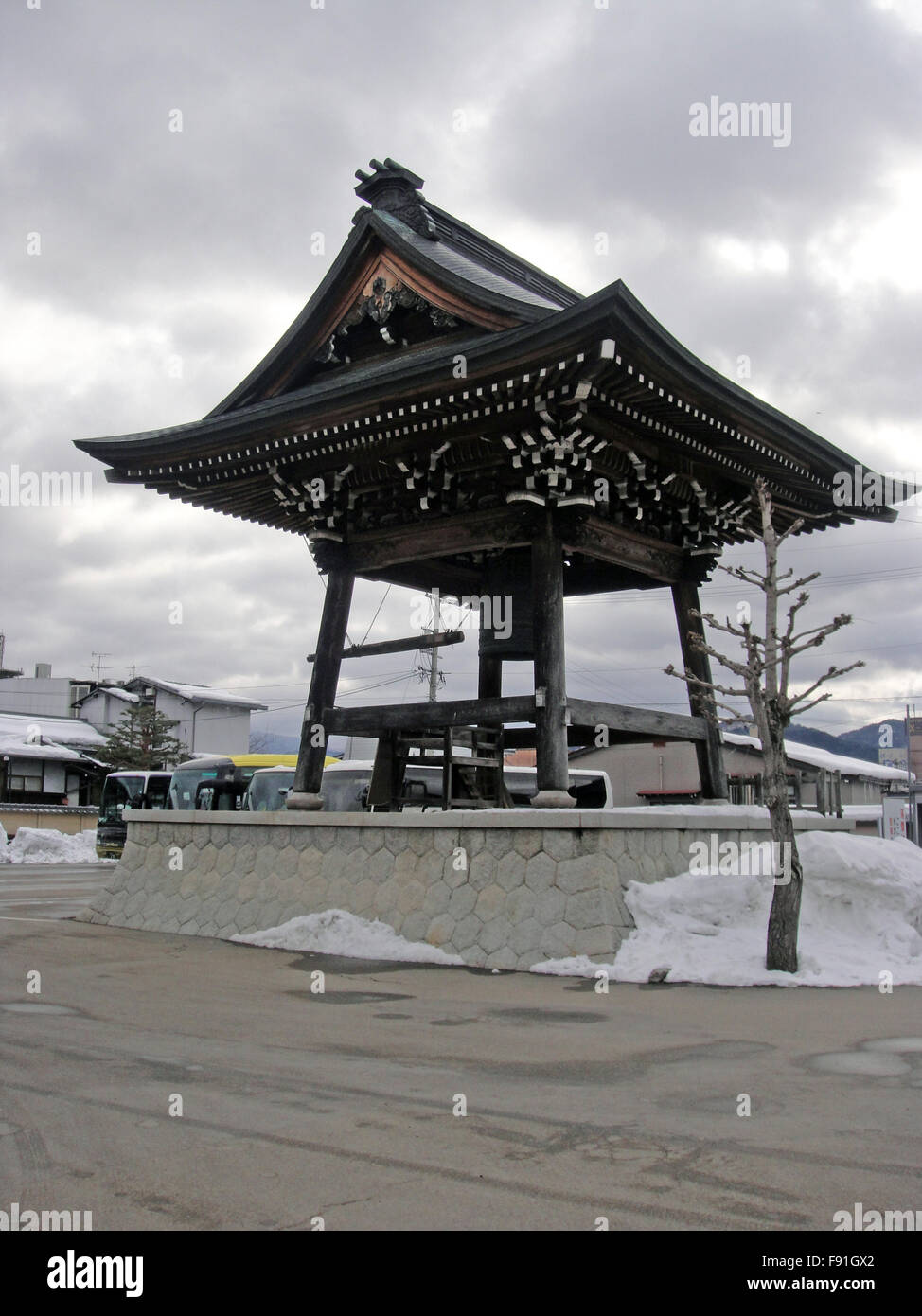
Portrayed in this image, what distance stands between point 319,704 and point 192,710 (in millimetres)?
48909

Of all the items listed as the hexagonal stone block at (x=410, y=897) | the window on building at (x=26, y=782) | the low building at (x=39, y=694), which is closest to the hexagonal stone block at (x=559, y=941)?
the hexagonal stone block at (x=410, y=897)

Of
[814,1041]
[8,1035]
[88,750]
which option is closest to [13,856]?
[88,750]

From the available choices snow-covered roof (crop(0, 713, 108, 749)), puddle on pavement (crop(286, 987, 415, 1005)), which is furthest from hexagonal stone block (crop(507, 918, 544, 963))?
snow-covered roof (crop(0, 713, 108, 749))

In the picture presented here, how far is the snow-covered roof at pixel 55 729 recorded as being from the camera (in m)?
51.4

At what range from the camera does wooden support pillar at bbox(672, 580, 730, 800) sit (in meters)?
15.3

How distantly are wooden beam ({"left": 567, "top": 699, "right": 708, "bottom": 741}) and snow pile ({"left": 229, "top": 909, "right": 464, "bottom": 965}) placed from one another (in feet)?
11.0

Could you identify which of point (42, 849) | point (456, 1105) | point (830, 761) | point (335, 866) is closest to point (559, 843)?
point (335, 866)

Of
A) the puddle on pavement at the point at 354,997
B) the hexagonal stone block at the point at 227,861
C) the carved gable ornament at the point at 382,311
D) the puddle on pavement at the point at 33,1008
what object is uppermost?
the carved gable ornament at the point at 382,311

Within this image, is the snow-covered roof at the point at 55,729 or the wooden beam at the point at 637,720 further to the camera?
the snow-covered roof at the point at 55,729

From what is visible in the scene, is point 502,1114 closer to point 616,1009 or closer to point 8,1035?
point 616,1009

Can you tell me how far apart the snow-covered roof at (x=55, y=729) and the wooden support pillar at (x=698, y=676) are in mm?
42265

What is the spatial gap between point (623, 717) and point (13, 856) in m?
32.4

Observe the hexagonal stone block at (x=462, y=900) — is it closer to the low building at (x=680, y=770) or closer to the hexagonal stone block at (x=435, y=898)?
the hexagonal stone block at (x=435, y=898)

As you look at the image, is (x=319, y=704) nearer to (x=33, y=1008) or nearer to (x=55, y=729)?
(x=33, y=1008)
